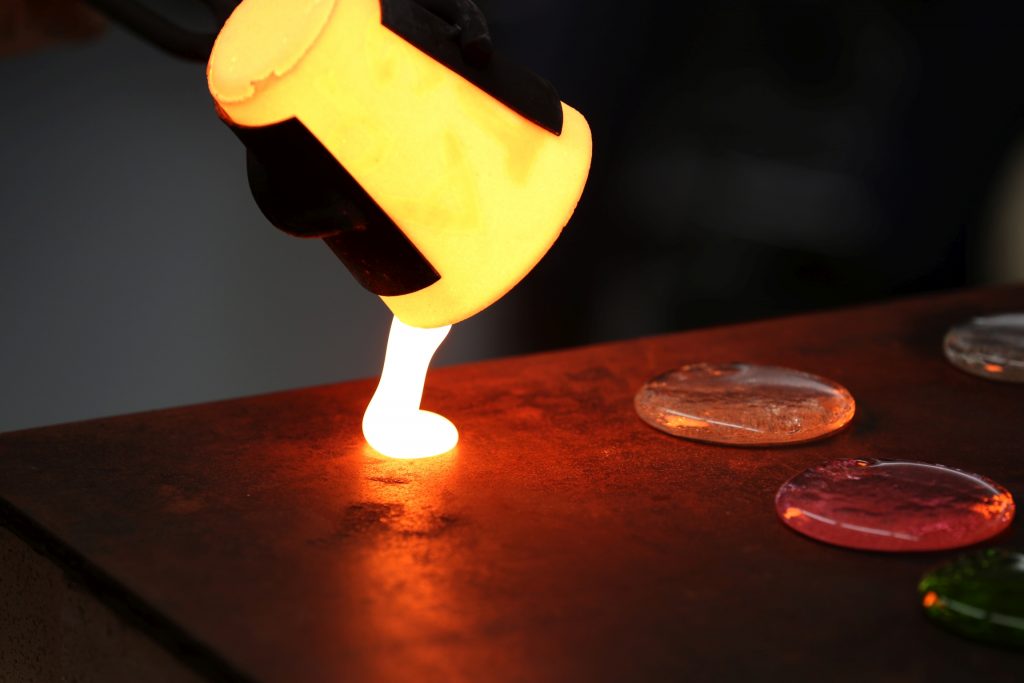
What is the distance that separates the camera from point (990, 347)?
1.06 m

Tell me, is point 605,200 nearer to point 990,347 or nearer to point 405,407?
point 990,347

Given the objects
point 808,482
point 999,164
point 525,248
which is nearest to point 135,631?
point 525,248

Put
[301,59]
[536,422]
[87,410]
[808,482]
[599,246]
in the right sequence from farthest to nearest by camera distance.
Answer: [599,246] → [87,410] → [536,422] → [808,482] → [301,59]

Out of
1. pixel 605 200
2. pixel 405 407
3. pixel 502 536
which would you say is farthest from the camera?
pixel 605 200

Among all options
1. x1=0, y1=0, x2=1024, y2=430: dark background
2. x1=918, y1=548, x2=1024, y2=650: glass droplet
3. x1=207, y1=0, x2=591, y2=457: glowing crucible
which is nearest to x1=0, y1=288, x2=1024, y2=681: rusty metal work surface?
x1=918, y1=548, x2=1024, y2=650: glass droplet

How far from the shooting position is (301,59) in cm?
66

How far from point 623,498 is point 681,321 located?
166 centimetres

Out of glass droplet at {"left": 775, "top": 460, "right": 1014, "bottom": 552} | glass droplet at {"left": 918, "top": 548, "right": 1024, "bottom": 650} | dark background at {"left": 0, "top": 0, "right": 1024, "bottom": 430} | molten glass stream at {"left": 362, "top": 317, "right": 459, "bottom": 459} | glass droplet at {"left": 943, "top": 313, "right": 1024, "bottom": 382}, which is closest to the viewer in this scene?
glass droplet at {"left": 918, "top": 548, "right": 1024, "bottom": 650}

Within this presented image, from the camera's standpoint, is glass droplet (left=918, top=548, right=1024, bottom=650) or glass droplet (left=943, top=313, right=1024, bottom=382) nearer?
glass droplet (left=918, top=548, right=1024, bottom=650)

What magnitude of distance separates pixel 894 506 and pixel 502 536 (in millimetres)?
236

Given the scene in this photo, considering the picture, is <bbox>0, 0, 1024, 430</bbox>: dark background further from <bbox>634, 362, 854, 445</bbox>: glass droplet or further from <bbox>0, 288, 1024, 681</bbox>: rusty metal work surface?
<bbox>634, 362, 854, 445</bbox>: glass droplet

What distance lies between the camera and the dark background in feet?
6.12

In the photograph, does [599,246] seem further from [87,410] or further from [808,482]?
[808,482]

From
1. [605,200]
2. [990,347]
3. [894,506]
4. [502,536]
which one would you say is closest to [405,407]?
[502,536]
